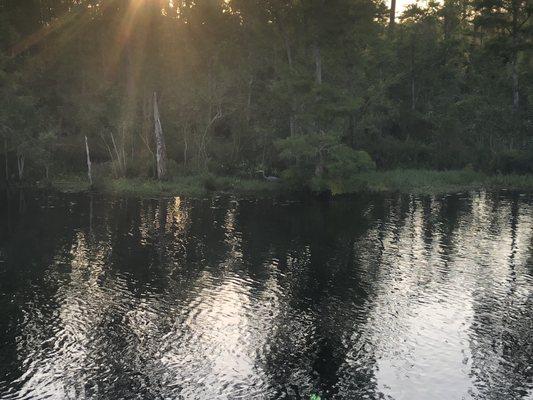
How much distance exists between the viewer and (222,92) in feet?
227

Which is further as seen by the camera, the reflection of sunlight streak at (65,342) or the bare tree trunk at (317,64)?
the bare tree trunk at (317,64)

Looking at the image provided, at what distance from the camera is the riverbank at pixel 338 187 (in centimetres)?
6141

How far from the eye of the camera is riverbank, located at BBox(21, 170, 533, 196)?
61.4 m

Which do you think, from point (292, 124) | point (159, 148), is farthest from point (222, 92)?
point (159, 148)

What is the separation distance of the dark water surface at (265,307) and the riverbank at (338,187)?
42.3ft

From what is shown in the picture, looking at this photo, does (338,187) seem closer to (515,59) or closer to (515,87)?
(515,87)

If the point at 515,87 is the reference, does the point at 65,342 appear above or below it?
below

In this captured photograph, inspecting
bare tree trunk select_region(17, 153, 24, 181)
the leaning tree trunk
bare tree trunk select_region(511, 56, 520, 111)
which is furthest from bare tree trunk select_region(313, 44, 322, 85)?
bare tree trunk select_region(17, 153, 24, 181)

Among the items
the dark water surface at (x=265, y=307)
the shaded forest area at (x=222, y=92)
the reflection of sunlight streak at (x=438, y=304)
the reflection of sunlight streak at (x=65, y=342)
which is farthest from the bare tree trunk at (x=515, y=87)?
the reflection of sunlight streak at (x=65, y=342)

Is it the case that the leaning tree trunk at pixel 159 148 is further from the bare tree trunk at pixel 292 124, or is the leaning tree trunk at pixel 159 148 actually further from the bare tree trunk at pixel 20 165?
the bare tree trunk at pixel 20 165

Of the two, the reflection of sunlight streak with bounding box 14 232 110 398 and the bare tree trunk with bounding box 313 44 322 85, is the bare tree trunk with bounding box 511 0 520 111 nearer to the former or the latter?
the bare tree trunk with bounding box 313 44 322 85

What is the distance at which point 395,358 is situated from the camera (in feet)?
71.3

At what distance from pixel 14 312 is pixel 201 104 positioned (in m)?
47.3

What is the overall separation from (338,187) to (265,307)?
113ft
